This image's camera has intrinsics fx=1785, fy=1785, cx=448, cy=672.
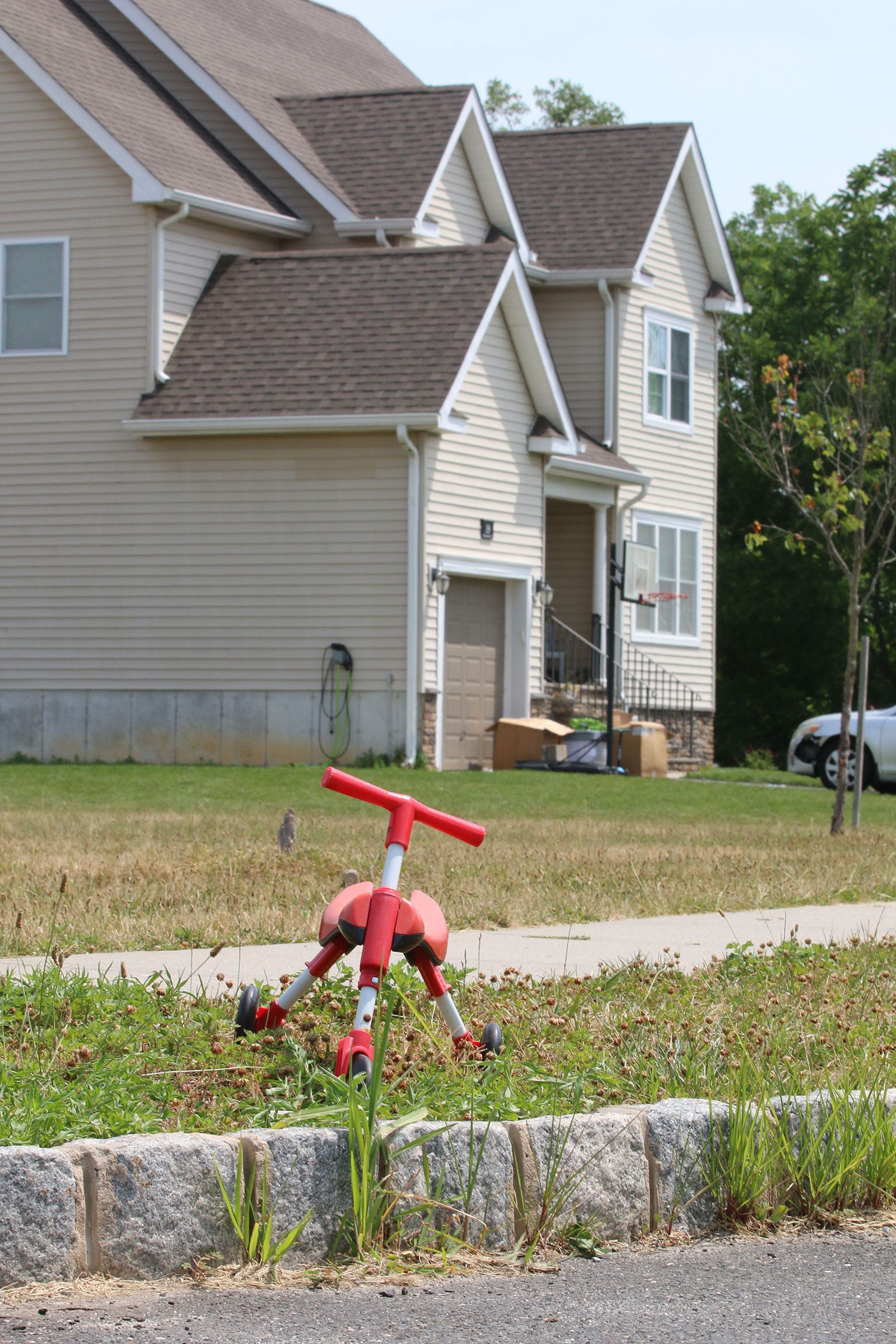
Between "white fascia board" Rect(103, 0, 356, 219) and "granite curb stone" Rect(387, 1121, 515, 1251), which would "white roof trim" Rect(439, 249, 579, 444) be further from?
"granite curb stone" Rect(387, 1121, 515, 1251)

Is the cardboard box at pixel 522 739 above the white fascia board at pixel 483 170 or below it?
below

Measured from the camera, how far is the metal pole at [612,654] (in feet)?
74.2

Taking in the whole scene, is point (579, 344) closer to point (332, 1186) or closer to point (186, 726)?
point (186, 726)

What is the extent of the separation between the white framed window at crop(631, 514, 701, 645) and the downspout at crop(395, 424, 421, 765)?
21.1 ft

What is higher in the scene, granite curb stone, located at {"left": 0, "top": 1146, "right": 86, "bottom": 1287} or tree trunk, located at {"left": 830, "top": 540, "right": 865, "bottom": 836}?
tree trunk, located at {"left": 830, "top": 540, "right": 865, "bottom": 836}

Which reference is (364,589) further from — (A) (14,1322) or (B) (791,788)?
(A) (14,1322)

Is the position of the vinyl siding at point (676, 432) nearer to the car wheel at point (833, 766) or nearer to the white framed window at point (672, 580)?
the white framed window at point (672, 580)

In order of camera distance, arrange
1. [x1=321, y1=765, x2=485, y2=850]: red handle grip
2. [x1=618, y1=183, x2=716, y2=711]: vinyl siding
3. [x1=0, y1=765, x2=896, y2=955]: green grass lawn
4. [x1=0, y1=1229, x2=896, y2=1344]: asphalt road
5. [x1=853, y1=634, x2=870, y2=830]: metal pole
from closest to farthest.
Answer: [x1=0, y1=1229, x2=896, y2=1344]: asphalt road
[x1=321, y1=765, x2=485, y2=850]: red handle grip
[x1=0, y1=765, x2=896, y2=955]: green grass lawn
[x1=853, y1=634, x2=870, y2=830]: metal pole
[x1=618, y1=183, x2=716, y2=711]: vinyl siding

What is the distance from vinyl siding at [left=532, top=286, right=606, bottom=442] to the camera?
90.6ft

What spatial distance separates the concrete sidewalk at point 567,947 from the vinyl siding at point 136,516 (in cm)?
1289

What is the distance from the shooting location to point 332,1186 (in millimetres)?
4402

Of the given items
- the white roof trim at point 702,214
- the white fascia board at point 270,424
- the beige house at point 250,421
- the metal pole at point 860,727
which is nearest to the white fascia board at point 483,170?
the beige house at point 250,421

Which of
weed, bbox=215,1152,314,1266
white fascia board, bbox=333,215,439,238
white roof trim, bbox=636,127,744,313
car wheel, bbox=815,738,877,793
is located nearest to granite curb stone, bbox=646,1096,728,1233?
weed, bbox=215,1152,314,1266

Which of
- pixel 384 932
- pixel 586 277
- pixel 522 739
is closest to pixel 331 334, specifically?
pixel 522 739
